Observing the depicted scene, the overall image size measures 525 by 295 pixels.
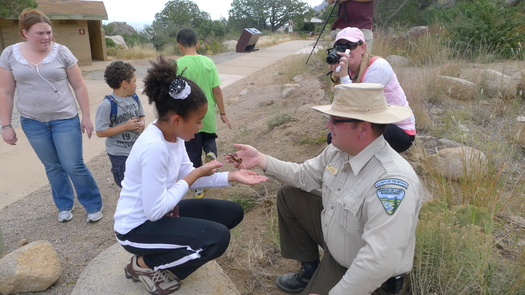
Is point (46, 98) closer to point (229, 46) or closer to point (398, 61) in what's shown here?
point (398, 61)

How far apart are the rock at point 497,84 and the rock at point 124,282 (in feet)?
16.2

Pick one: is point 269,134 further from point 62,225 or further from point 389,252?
point 389,252

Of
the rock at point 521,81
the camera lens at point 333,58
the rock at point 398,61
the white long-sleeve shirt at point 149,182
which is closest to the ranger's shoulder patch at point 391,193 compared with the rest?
the white long-sleeve shirt at point 149,182

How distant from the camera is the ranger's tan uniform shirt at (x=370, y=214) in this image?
5.43ft

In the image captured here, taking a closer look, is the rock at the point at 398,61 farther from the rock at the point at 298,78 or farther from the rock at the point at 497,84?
the rock at the point at 298,78

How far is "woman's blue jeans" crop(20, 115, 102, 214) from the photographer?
3.23 meters

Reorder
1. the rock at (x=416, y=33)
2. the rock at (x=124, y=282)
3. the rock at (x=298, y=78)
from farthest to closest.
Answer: the rock at (x=416, y=33) → the rock at (x=298, y=78) → the rock at (x=124, y=282)

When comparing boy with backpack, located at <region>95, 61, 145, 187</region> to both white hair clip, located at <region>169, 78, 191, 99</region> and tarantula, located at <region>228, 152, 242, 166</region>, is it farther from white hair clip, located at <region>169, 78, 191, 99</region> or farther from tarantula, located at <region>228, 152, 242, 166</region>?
white hair clip, located at <region>169, 78, 191, 99</region>

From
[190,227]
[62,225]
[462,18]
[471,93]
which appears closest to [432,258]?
[190,227]

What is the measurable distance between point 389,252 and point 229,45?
20411 millimetres

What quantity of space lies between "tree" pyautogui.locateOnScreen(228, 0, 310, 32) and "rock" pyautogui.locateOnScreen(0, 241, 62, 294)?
49.8 metres

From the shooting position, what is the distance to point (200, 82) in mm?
3732

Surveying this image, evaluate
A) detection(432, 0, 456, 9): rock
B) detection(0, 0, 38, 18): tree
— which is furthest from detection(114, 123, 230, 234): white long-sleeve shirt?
detection(432, 0, 456, 9): rock

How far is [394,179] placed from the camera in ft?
5.71
